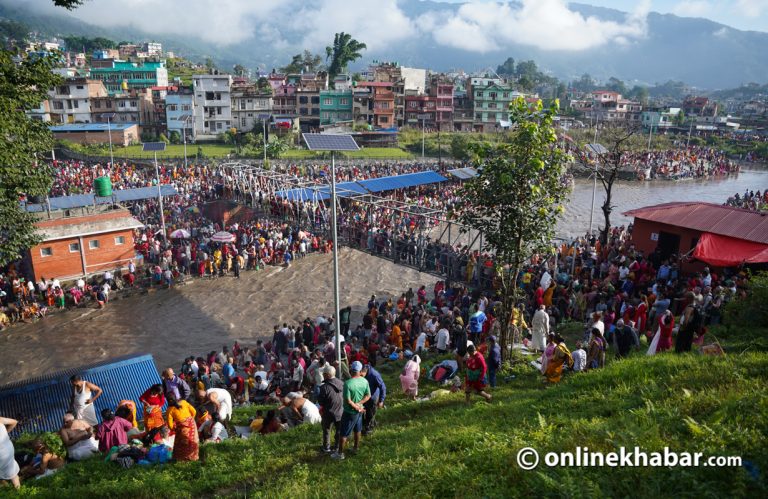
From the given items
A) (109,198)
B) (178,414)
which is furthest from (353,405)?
(109,198)

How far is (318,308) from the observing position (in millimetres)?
21438

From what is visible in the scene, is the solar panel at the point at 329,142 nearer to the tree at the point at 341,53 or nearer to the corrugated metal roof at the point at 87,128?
the corrugated metal roof at the point at 87,128

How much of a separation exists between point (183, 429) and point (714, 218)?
18898 millimetres

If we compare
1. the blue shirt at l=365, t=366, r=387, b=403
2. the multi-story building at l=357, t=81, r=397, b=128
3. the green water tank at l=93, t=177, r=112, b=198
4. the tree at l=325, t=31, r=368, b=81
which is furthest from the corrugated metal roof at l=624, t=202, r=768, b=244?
the tree at l=325, t=31, r=368, b=81

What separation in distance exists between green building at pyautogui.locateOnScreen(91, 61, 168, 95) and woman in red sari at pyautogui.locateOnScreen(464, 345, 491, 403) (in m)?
91.4

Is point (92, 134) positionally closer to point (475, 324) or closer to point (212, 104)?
point (212, 104)

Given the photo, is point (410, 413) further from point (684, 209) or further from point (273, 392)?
point (684, 209)

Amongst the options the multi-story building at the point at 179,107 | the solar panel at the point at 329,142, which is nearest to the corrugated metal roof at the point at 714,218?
the solar panel at the point at 329,142

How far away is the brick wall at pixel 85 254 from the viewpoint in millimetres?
22094

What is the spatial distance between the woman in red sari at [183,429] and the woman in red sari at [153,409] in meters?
0.81

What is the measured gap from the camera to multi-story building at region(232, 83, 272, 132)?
222 ft

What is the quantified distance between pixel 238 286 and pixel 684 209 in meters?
19.3

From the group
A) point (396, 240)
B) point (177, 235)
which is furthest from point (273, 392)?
point (177, 235)
